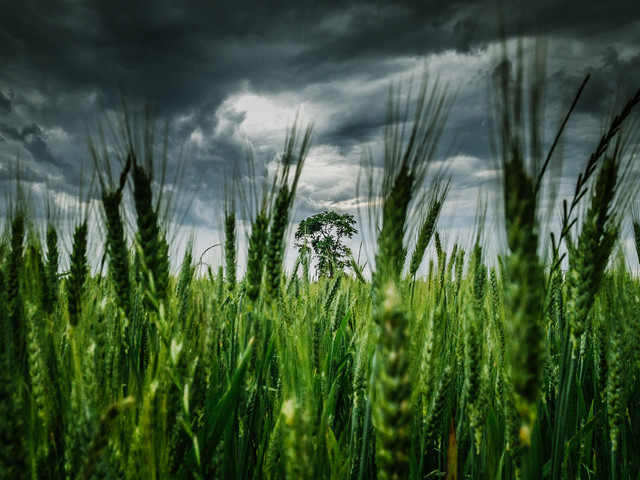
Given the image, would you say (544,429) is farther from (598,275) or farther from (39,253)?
(39,253)

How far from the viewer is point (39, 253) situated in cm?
175

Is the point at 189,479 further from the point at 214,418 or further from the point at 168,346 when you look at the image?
the point at 168,346

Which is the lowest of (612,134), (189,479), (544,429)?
(544,429)

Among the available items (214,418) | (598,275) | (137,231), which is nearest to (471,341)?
(598,275)

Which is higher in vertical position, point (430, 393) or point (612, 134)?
point (612, 134)

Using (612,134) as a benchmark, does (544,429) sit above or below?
below

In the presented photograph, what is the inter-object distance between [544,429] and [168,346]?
2159 mm

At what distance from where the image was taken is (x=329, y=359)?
2.39m

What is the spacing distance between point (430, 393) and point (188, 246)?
7.59ft

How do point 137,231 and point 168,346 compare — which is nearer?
point 168,346

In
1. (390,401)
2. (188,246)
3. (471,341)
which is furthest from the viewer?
(188,246)

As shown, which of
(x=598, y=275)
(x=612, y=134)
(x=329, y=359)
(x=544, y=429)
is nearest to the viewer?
(x=598, y=275)

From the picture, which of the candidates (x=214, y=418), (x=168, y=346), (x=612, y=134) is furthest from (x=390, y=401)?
(x=612, y=134)

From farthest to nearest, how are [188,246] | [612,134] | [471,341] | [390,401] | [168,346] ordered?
[188,246] < [612,134] < [471,341] < [168,346] < [390,401]
